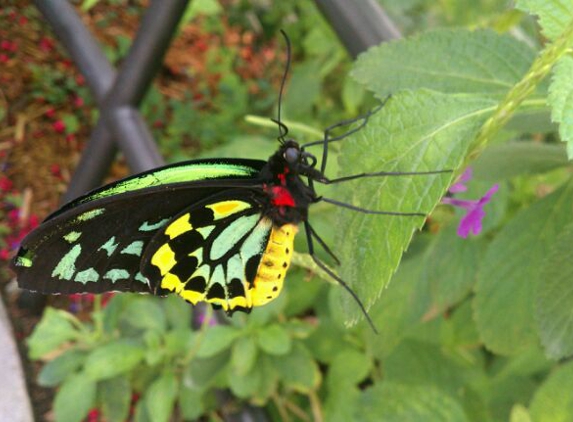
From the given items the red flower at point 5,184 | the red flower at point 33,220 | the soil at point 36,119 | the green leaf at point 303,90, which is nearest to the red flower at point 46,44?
the soil at point 36,119

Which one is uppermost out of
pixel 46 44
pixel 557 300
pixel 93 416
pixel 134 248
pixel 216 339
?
pixel 46 44

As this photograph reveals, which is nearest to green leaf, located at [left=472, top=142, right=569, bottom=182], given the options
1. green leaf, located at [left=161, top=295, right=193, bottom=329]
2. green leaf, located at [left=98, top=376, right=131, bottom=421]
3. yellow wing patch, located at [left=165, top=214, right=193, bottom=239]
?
yellow wing patch, located at [left=165, top=214, right=193, bottom=239]

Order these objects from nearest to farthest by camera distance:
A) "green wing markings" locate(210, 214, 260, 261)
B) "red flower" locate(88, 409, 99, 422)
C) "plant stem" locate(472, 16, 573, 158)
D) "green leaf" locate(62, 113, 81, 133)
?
"plant stem" locate(472, 16, 573, 158) < "green wing markings" locate(210, 214, 260, 261) < "red flower" locate(88, 409, 99, 422) < "green leaf" locate(62, 113, 81, 133)

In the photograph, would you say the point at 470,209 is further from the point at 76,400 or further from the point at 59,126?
the point at 59,126

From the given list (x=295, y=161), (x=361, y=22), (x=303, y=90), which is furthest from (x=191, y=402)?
(x=303, y=90)

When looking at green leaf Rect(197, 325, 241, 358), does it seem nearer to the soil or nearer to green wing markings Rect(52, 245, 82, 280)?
green wing markings Rect(52, 245, 82, 280)

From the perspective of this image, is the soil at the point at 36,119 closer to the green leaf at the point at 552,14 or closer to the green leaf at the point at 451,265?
the green leaf at the point at 451,265
